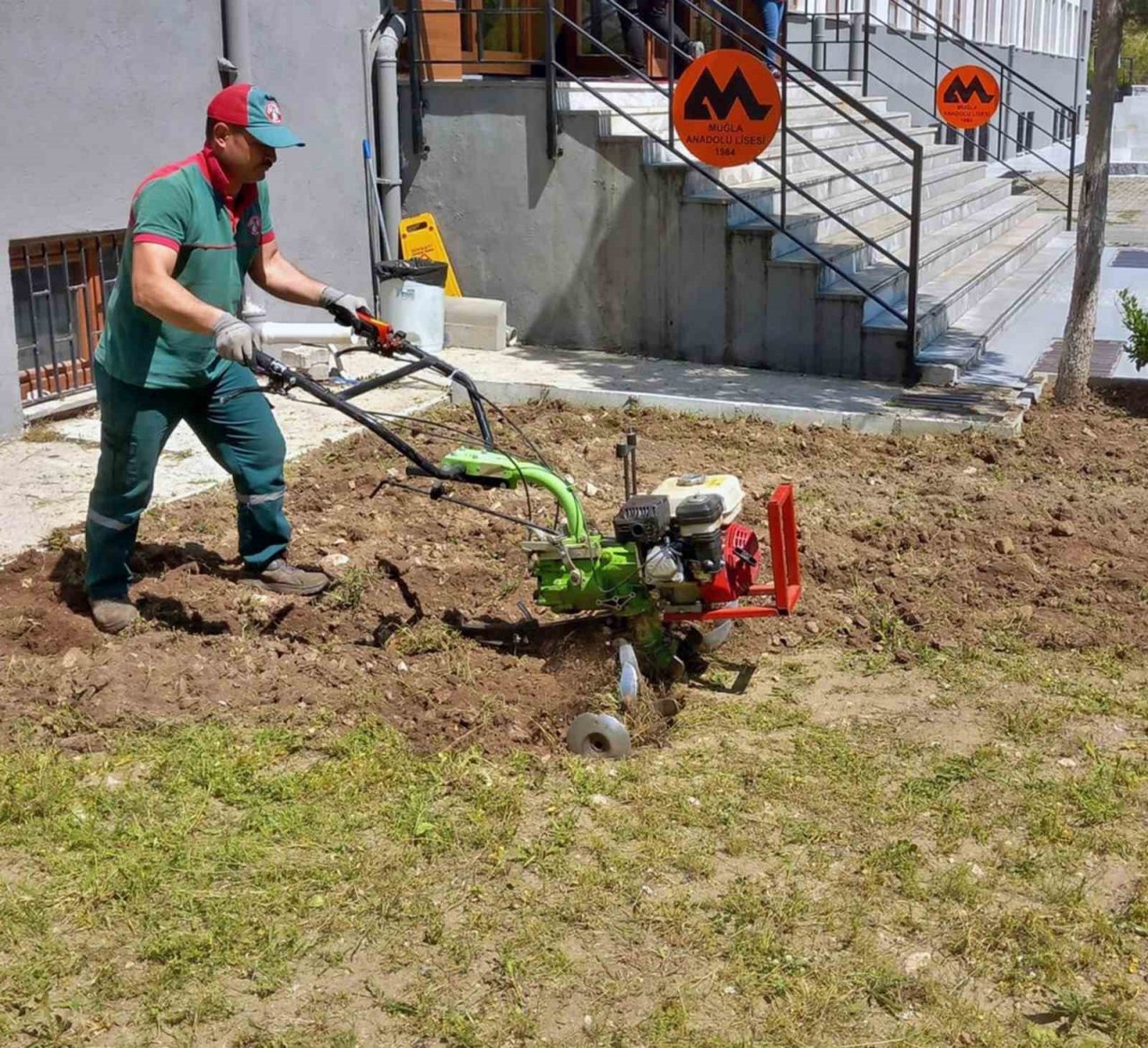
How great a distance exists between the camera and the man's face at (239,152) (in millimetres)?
5203

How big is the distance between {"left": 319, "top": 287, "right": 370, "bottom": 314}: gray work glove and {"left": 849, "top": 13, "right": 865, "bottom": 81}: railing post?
13063 mm

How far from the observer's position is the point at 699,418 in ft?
28.7

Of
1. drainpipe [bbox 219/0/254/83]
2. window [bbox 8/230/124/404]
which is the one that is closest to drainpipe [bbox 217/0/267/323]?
drainpipe [bbox 219/0/254/83]

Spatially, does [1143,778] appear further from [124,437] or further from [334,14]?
[334,14]

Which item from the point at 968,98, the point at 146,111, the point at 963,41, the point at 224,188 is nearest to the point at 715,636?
the point at 224,188

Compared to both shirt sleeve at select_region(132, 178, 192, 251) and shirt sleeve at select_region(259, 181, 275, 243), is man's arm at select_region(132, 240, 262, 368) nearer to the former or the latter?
shirt sleeve at select_region(132, 178, 192, 251)

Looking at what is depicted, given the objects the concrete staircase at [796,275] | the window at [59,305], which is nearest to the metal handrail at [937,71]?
the concrete staircase at [796,275]

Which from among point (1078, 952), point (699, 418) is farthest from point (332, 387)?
point (1078, 952)

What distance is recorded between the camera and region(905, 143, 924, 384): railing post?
9.48m

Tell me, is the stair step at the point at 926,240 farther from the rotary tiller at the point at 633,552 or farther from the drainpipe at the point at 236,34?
the rotary tiller at the point at 633,552

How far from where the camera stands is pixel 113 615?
5.56 metres

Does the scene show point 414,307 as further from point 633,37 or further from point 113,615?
point 113,615

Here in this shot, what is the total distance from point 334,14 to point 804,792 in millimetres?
7827

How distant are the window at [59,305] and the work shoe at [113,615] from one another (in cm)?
329
